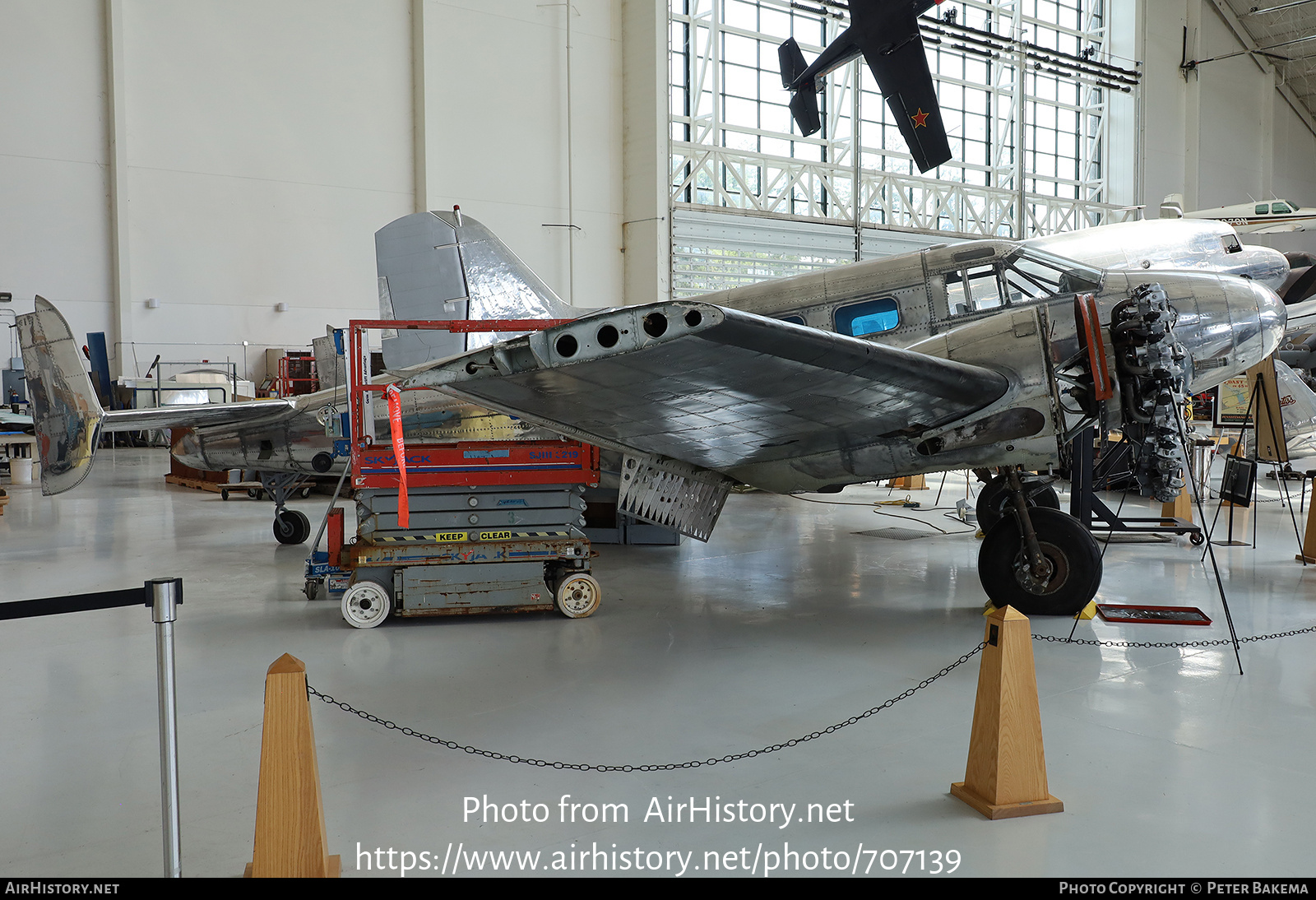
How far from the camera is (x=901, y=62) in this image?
1538 centimetres

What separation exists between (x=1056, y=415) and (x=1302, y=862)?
10.7 ft

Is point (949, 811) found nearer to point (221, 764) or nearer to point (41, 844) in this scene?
point (221, 764)

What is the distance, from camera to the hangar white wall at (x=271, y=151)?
706 inches

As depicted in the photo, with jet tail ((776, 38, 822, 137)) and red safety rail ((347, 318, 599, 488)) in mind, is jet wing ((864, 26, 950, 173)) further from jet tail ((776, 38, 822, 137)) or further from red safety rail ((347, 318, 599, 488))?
red safety rail ((347, 318, 599, 488))

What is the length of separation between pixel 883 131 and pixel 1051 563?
73.9 ft

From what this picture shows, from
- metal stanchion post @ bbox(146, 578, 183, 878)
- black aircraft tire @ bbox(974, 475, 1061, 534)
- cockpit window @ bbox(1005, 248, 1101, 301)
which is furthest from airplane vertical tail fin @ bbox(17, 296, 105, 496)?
black aircraft tire @ bbox(974, 475, 1061, 534)

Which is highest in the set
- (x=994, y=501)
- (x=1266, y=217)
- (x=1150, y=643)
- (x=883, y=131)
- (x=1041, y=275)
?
(x=883, y=131)

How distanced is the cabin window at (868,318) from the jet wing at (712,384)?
6.06 ft

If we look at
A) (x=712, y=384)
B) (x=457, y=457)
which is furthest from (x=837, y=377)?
(x=457, y=457)

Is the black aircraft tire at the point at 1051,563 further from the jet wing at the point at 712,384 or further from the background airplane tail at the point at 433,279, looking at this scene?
the background airplane tail at the point at 433,279

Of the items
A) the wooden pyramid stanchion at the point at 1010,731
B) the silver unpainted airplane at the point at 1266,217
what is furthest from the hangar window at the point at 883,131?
the wooden pyramid stanchion at the point at 1010,731

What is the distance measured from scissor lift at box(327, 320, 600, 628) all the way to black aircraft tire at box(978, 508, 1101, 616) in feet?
9.70

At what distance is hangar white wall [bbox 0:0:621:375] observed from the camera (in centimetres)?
1794

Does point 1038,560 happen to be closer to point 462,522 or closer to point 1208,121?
point 462,522
